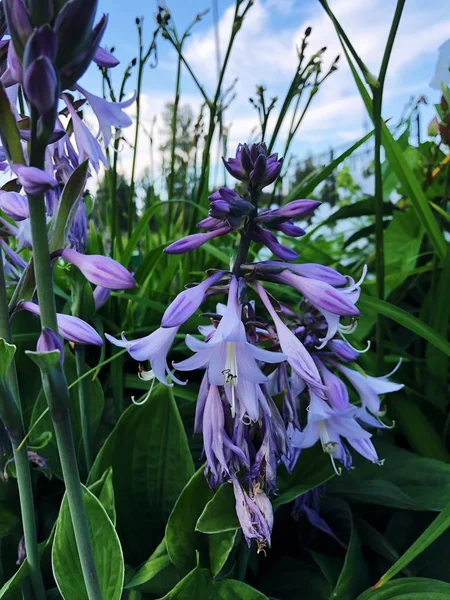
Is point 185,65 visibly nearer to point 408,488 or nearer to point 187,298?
point 187,298

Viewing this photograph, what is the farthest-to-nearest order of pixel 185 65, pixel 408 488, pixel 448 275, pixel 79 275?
pixel 185 65
pixel 448 275
pixel 408 488
pixel 79 275

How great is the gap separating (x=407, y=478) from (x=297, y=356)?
1.65ft

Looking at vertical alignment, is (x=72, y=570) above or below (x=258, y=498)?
below

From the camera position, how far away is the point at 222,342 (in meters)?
0.65

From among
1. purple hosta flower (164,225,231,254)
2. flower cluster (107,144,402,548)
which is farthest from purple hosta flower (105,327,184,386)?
purple hosta flower (164,225,231,254)

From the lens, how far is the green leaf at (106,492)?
2.58 feet

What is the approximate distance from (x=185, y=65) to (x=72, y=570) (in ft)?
4.36

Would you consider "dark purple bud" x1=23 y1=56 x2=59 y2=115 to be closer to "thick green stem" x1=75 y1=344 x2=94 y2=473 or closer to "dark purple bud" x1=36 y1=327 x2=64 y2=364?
"dark purple bud" x1=36 y1=327 x2=64 y2=364

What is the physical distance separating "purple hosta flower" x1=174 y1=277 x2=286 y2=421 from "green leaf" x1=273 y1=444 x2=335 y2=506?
24 cm

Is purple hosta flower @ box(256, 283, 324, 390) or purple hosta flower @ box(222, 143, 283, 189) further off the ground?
purple hosta flower @ box(222, 143, 283, 189)

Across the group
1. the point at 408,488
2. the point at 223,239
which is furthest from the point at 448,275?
the point at 223,239

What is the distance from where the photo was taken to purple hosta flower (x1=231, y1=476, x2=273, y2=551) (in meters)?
0.64

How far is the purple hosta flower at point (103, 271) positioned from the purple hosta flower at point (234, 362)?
15 centimetres

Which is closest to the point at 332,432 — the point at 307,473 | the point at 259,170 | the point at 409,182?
the point at 307,473
